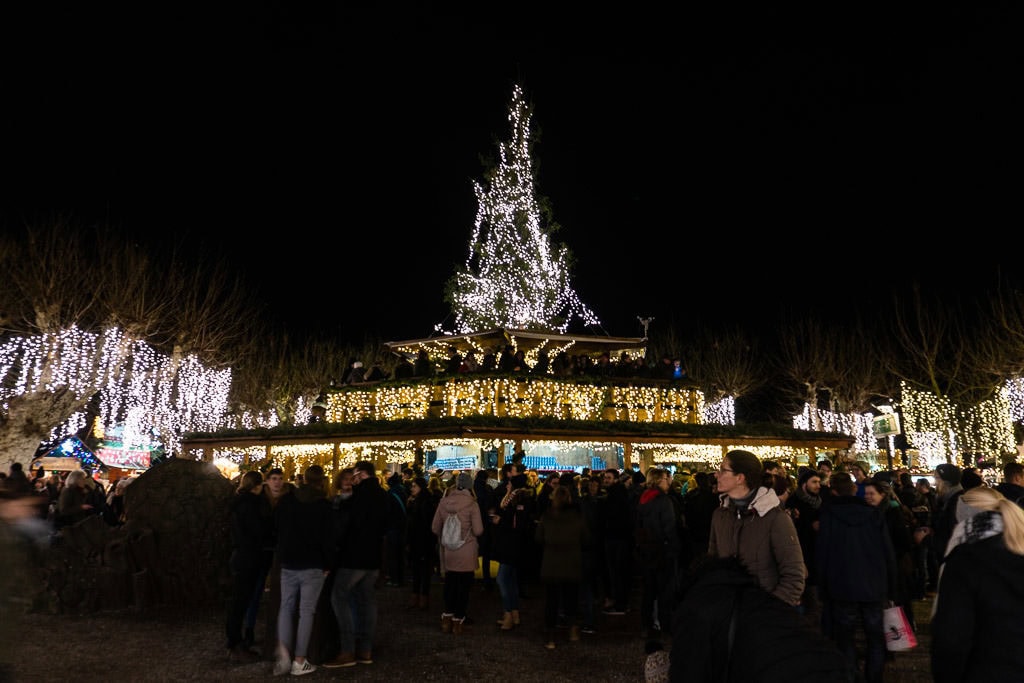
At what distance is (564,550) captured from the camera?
28.5ft

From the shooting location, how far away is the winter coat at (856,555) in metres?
6.07

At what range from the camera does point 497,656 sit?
26.3 feet

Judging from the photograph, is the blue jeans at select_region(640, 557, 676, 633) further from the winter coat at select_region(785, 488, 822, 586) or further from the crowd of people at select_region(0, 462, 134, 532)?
the crowd of people at select_region(0, 462, 134, 532)

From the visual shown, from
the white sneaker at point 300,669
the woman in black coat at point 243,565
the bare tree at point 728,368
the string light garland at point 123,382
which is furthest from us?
the bare tree at point 728,368

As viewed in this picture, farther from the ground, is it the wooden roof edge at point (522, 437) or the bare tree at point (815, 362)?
the bare tree at point (815, 362)

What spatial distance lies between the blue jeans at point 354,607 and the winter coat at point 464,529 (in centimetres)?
145

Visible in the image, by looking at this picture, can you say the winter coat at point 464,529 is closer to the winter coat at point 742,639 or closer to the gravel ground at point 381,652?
the gravel ground at point 381,652

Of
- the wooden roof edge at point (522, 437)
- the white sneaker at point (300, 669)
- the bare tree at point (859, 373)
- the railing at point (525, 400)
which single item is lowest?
the white sneaker at point (300, 669)

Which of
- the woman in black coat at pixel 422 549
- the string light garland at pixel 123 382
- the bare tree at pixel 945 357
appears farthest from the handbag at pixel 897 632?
the bare tree at pixel 945 357

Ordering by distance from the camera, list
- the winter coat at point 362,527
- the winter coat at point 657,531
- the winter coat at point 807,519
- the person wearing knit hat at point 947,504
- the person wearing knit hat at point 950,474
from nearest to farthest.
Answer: the winter coat at point 362,527 → the person wearing knit hat at point 947,504 → the winter coat at point 807,519 → the person wearing knit hat at point 950,474 → the winter coat at point 657,531

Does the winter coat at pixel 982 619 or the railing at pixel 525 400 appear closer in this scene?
the winter coat at pixel 982 619

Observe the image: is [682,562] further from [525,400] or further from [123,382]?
[123,382]

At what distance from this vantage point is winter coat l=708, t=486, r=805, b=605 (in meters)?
4.50

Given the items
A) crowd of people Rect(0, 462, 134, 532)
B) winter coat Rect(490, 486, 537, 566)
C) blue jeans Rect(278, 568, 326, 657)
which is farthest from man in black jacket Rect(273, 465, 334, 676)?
crowd of people Rect(0, 462, 134, 532)
